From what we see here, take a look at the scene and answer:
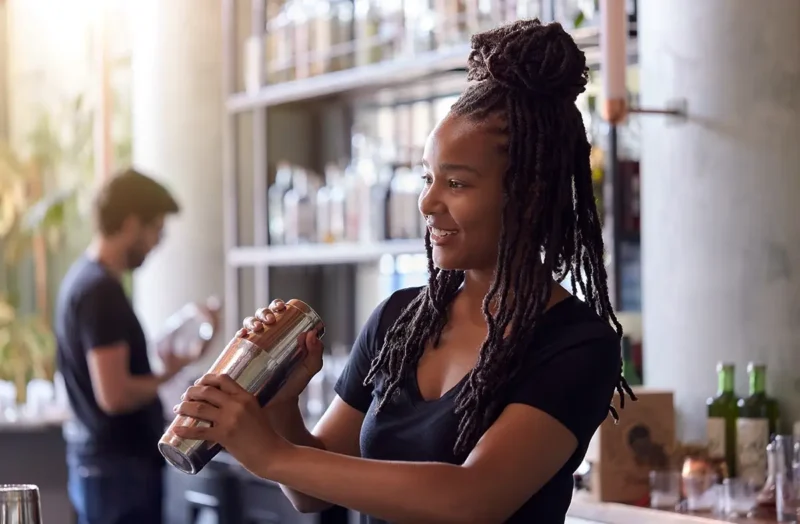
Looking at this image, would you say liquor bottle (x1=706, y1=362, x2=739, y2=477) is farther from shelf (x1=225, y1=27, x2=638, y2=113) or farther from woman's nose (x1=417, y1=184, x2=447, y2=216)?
woman's nose (x1=417, y1=184, x2=447, y2=216)

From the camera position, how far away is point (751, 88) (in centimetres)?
262

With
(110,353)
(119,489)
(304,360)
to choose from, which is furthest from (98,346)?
(304,360)

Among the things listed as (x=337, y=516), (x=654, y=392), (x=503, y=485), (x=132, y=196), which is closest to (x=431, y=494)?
(x=503, y=485)

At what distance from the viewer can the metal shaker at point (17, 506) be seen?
1247mm

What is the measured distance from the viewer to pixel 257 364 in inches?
54.5

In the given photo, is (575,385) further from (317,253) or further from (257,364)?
(317,253)

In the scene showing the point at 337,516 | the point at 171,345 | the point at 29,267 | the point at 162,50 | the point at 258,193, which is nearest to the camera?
the point at 337,516

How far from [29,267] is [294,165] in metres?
2.67

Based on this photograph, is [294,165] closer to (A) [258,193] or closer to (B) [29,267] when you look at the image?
(A) [258,193]

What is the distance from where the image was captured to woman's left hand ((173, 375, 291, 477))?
51.4 inches

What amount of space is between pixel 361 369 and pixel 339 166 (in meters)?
2.76

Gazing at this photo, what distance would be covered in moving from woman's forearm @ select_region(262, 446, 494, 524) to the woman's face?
0.82ft

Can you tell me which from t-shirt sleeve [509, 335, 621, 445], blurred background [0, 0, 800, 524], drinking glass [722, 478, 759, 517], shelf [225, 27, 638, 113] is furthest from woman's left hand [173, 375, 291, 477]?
shelf [225, 27, 638, 113]

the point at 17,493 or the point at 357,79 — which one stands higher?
the point at 357,79
